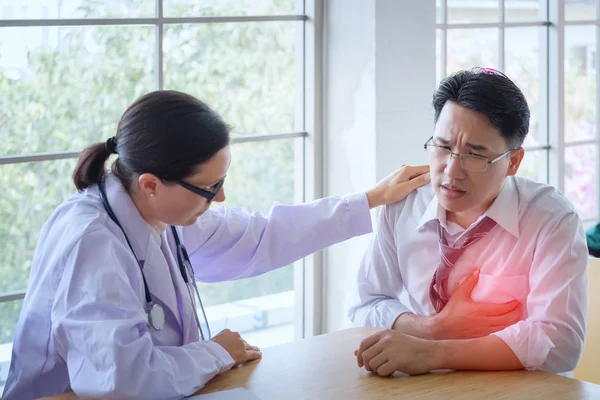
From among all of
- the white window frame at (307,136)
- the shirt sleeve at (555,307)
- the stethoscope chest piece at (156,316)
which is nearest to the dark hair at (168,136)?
the stethoscope chest piece at (156,316)

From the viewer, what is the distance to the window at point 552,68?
3881 millimetres

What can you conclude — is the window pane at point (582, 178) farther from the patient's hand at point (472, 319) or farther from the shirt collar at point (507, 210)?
the patient's hand at point (472, 319)

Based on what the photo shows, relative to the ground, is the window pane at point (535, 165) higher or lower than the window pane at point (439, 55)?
lower

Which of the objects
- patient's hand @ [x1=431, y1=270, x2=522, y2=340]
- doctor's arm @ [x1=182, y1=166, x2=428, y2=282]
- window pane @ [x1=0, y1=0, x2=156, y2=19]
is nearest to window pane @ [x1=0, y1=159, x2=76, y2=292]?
window pane @ [x1=0, y1=0, x2=156, y2=19]

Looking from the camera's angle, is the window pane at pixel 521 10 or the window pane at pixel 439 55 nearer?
the window pane at pixel 439 55

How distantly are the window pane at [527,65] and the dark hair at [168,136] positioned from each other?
2.25 metres

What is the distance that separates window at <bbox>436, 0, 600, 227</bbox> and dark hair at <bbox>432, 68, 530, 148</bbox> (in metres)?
1.55

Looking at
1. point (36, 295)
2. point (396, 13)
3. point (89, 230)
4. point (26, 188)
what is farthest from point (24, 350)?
point (396, 13)

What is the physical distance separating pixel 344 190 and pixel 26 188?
3.81ft

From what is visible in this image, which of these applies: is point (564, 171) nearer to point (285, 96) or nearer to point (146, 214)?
point (285, 96)

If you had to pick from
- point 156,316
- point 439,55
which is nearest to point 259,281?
point 439,55

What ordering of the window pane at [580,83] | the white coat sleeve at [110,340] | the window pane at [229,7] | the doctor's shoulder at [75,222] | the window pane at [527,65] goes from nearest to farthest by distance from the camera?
1. the white coat sleeve at [110,340]
2. the doctor's shoulder at [75,222]
3. the window pane at [229,7]
4. the window pane at [527,65]
5. the window pane at [580,83]

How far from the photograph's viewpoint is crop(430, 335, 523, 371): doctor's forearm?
6.69 feet

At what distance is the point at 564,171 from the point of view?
4.25 metres
